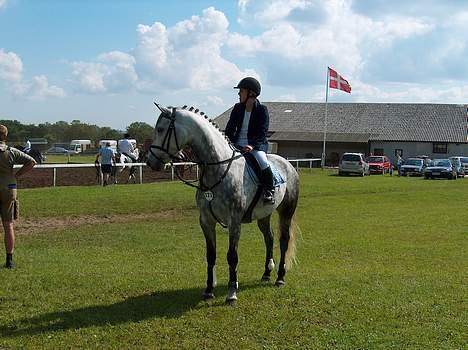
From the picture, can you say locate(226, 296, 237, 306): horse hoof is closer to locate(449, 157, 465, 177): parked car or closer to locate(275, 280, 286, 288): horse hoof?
locate(275, 280, 286, 288): horse hoof

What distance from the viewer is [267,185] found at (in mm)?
7711

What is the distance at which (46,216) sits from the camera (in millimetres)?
15586

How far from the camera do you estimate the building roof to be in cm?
6519

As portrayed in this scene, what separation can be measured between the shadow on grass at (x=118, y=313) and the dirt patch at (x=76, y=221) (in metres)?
6.65

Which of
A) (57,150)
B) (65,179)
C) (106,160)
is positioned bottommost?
(65,179)

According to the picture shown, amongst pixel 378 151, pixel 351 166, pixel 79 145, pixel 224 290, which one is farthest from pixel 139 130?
pixel 224 290

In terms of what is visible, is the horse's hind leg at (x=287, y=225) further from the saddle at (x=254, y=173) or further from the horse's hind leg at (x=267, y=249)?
the saddle at (x=254, y=173)

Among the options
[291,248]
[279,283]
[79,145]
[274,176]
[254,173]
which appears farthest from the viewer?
[79,145]

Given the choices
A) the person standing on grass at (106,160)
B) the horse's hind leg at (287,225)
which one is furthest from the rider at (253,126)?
the person standing on grass at (106,160)

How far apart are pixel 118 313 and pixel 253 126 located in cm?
304

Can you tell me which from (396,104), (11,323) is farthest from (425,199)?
(396,104)

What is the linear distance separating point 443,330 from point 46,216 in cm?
1203

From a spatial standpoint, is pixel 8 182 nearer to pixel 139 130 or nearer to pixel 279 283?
pixel 279 283

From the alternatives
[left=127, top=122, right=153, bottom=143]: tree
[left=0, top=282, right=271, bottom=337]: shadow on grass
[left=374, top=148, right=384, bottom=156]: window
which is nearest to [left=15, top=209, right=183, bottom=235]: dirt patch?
[left=0, top=282, right=271, bottom=337]: shadow on grass
